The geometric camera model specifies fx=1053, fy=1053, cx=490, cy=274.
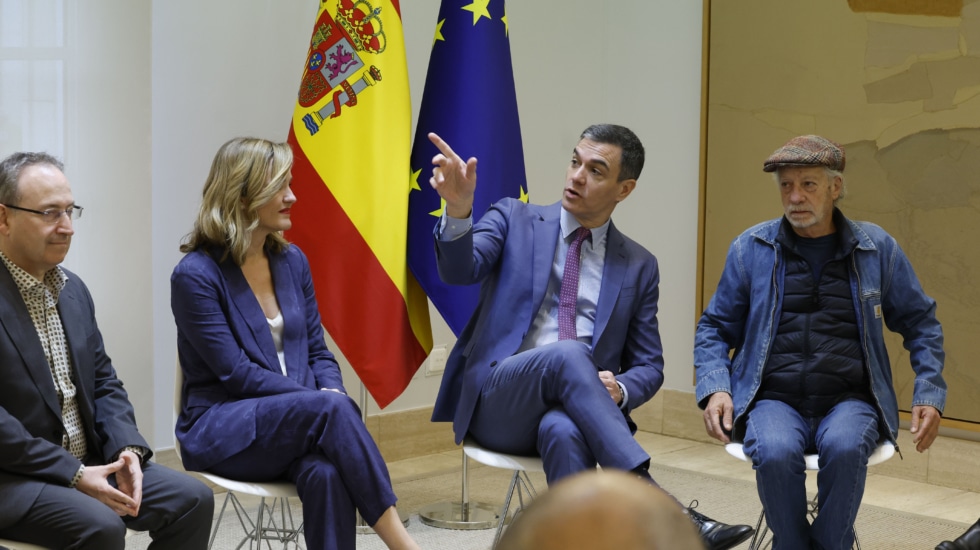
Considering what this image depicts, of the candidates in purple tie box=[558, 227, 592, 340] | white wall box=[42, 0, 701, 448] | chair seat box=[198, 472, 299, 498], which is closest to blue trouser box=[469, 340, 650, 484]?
purple tie box=[558, 227, 592, 340]

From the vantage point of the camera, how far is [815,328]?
3.07 m

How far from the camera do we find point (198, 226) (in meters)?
2.89

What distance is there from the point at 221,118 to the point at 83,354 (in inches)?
66.4

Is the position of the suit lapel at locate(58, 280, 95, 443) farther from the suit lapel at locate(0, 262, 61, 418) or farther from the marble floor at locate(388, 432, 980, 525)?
the marble floor at locate(388, 432, 980, 525)

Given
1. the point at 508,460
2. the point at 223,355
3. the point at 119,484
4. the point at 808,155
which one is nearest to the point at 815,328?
the point at 808,155

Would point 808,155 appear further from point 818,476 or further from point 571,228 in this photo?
point 818,476

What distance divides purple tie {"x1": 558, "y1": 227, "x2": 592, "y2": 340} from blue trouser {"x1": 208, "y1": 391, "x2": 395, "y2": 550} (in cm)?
72

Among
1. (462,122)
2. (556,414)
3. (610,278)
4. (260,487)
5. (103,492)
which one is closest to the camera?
(103,492)

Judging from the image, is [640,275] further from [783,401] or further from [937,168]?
[937,168]

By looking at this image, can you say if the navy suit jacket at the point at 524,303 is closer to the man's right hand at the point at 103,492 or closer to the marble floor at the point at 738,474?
the man's right hand at the point at 103,492

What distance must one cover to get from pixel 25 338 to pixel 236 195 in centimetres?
71

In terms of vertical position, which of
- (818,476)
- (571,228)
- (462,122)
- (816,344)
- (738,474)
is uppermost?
(462,122)

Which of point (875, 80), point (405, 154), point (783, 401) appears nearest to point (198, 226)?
point (405, 154)

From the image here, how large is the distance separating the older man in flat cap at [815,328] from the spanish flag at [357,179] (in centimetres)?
115
